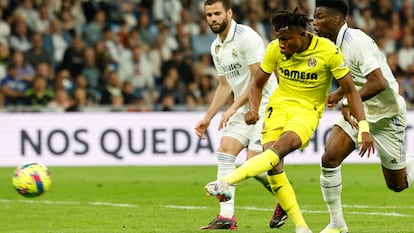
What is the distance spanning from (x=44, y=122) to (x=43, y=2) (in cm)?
456

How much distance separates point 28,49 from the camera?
22.0 m

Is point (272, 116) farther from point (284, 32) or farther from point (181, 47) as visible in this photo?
point (181, 47)

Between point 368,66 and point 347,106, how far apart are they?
1.39 ft

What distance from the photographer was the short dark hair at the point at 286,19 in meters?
9.31

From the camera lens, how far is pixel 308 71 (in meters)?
9.58

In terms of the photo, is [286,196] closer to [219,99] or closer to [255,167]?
[255,167]

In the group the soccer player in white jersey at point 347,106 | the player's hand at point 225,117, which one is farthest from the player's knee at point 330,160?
the player's hand at point 225,117

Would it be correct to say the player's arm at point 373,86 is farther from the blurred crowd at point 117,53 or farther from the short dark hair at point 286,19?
the blurred crowd at point 117,53

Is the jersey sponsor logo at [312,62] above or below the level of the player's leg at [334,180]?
above

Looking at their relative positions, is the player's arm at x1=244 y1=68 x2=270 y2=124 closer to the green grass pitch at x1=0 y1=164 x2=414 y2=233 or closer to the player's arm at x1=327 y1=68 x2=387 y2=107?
the player's arm at x1=327 y1=68 x2=387 y2=107

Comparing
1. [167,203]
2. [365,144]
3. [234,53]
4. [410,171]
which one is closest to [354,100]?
[365,144]

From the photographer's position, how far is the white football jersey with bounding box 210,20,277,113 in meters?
11.4

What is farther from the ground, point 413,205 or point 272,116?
point 272,116

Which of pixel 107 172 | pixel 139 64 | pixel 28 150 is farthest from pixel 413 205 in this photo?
pixel 139 64
